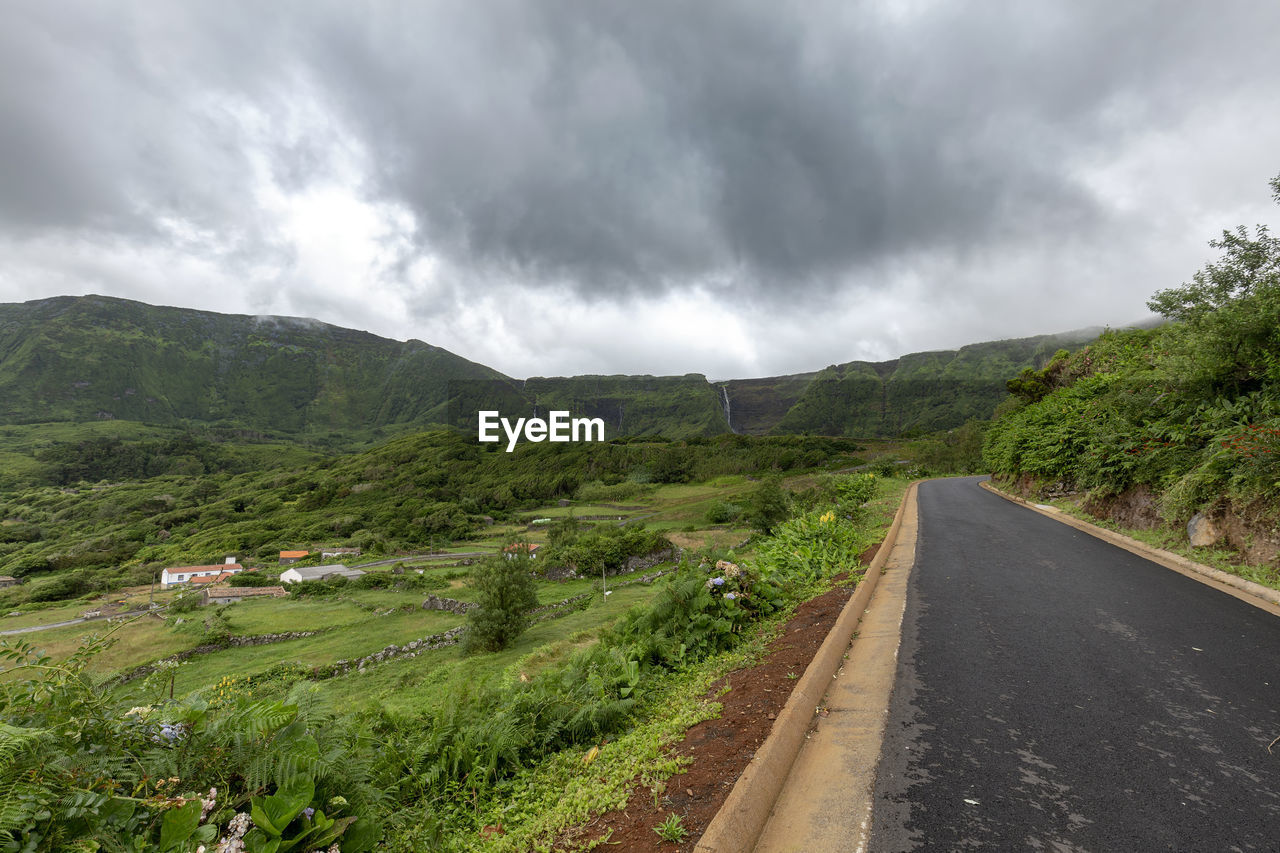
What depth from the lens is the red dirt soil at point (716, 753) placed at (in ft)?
9.80

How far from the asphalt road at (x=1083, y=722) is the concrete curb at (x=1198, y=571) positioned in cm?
26

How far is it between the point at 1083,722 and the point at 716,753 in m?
2.78

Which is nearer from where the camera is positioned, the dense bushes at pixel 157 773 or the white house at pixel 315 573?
the dense bushes at pixel 157 773

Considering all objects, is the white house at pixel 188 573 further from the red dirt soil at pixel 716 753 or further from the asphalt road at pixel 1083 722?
the asphalt road at pixel 1083 722

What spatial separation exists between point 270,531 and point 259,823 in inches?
5311

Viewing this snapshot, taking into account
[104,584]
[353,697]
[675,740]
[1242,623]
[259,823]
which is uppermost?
[259,823]

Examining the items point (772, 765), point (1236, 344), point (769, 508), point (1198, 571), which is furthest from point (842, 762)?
point (769, 508)

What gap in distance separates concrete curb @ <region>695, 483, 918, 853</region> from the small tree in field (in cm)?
2994

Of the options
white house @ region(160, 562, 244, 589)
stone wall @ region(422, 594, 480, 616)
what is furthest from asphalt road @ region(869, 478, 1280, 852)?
white house @ region(160, 562, 244, 589)

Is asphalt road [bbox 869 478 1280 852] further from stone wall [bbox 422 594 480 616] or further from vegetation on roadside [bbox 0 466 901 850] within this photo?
stone wall [bbox 422 594 480 616]

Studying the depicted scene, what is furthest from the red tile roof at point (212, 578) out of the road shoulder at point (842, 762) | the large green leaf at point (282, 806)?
the road shoulder at point (842, 762)

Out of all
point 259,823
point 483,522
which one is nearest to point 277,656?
point 259,823

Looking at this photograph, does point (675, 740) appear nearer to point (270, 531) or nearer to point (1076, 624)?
point (1076, 624)

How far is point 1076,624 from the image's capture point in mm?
5930
